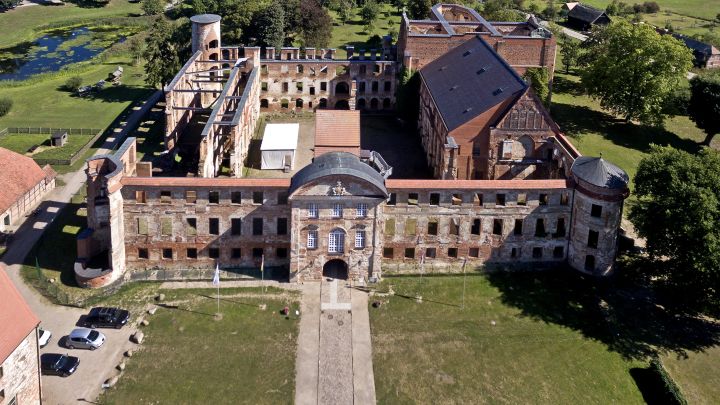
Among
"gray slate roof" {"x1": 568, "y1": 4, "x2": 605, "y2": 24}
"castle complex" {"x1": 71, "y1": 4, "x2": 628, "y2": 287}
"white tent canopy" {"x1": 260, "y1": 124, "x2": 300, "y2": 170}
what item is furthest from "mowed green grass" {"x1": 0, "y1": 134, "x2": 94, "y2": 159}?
"gray slate roof" {"x1": 568, "y1": 4, "x2": 605, "y2": 24}

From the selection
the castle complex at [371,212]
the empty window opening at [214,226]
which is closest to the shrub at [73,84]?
the castle complex at [371,212]

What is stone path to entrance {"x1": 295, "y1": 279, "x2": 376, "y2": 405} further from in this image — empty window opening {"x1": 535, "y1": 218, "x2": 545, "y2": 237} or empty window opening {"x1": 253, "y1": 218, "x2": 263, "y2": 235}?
empty window opening {"x1": 535, "y1": 218, "x2": 545, "y2": 237}

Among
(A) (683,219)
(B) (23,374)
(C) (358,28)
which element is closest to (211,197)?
(B) (23,374)

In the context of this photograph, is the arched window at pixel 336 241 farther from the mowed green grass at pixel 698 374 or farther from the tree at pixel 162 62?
the tree at pixel 162 62

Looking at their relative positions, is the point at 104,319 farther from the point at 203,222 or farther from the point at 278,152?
the point at 278,152

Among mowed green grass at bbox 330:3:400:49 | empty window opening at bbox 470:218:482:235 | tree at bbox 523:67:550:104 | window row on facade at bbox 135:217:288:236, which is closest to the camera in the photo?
window row on facade at bbox 135:217:288:236

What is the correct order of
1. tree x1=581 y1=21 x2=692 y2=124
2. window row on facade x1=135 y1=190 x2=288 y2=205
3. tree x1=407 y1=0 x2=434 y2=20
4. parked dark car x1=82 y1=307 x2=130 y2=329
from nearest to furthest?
parked dark car x1=82 y1=307 x2=130 y2=329 < window row on facade x1=135 y1=190 x2=288 y2=205 < tree x1=581 y1=21 x2=692 y2=124 < tree x1=407 y1=0 x2=434 y2=20
